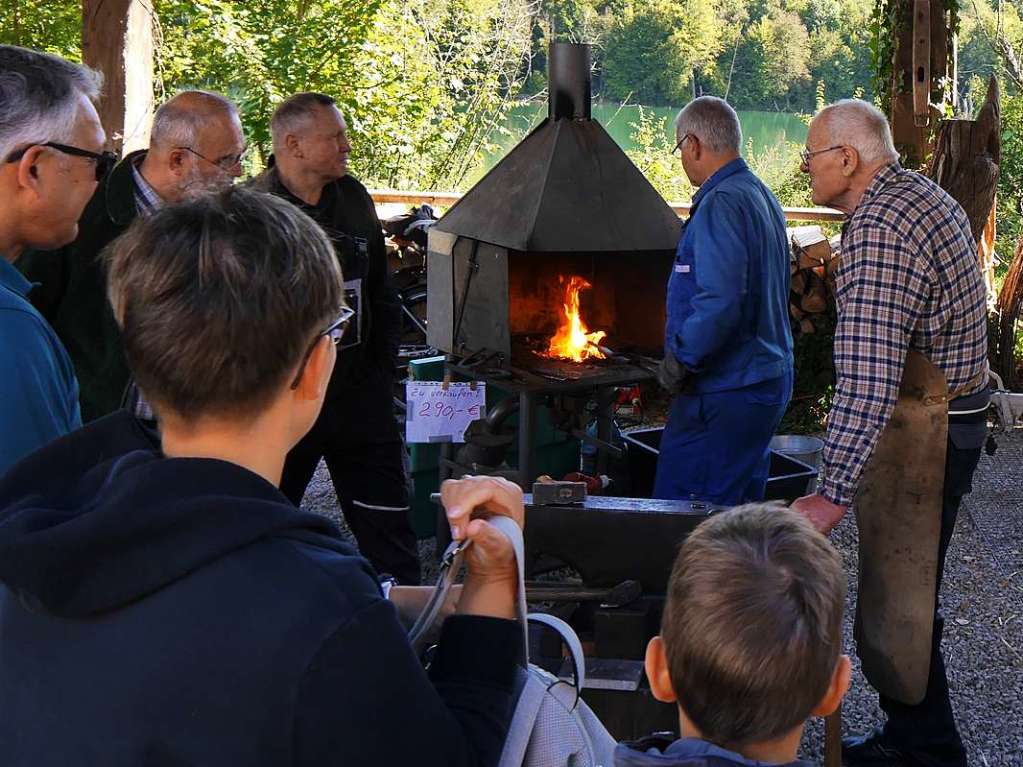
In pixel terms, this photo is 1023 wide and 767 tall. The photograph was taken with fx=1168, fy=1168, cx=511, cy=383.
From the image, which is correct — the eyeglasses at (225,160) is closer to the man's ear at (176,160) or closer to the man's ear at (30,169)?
the man's ear at (176,160)

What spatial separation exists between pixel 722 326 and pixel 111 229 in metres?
1.92

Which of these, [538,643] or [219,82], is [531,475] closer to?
[538,643]

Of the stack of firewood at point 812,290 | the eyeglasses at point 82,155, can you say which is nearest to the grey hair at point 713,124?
the eyeglasses at point 82,155

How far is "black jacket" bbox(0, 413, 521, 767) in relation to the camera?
1.08 m

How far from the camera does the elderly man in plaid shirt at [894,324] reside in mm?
2859

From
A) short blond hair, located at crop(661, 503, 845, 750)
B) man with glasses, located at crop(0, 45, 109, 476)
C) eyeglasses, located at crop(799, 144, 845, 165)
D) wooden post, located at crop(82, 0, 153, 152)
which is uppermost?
wooden post, located at crop(82, 0, 153, 152)

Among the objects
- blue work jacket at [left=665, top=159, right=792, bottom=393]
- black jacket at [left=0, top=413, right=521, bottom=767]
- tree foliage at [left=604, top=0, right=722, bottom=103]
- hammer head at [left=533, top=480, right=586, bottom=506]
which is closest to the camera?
black jacket at [left=0, top=413, right=521, bottom=767]

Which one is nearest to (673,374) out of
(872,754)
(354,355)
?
(354,355)

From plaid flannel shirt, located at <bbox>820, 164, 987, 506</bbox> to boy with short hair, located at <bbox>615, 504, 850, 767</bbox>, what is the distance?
1377 mm

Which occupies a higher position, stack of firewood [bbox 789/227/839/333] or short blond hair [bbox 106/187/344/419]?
short blond hair [bbox 106/187/344/419]

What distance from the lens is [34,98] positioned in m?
1.97

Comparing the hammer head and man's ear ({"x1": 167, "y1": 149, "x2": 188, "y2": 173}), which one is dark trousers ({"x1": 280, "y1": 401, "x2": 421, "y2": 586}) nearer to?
man's ear ({"x1": 167, "y1": 149, "x2": 188, "y2": 173})

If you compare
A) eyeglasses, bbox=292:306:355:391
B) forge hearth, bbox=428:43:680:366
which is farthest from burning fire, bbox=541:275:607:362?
eyeglasses, bbox=292:306:355:391

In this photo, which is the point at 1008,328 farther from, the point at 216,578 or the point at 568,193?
the point at 216,578
